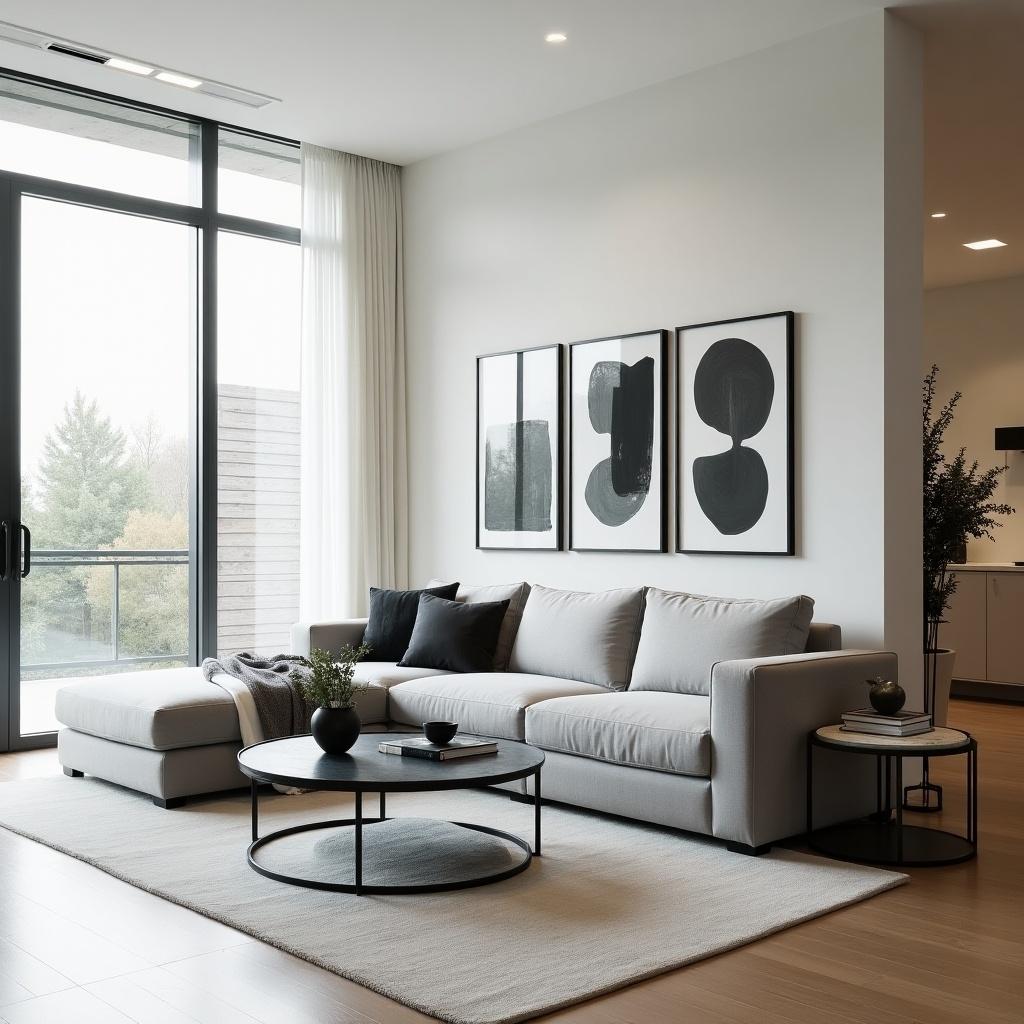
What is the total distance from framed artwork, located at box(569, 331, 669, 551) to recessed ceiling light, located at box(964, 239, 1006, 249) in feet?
11.0

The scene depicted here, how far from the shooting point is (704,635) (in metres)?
4.40

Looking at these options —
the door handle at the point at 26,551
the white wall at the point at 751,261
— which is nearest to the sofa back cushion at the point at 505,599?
the white wall at the point at 751,261

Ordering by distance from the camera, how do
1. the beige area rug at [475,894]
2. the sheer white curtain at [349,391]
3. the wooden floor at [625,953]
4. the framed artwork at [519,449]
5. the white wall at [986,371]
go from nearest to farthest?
the wooden floor at [625,953]
the beige area rug at [475,894]
the framed artwork at [519,449]
the sheer white curtain at [349,391]
the white wall at [986,371]

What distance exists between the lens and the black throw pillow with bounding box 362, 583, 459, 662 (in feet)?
17.8

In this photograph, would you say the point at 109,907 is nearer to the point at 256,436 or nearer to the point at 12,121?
the point at 256,436

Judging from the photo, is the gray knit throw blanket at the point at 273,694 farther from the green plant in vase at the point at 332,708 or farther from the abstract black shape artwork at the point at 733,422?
the abstract black shape artwork at the point at 733,422

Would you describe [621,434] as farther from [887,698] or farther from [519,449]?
[887,698]

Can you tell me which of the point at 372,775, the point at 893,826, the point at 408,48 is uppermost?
the point at 408,48

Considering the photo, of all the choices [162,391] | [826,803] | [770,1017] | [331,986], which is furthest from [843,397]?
[162,391]

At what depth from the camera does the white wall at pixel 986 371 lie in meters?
8.16

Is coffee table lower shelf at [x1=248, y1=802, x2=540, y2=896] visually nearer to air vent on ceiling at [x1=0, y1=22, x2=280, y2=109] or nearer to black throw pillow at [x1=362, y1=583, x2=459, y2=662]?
black throw pillow at [x1=362, y1=583, x2=459, y2=662]

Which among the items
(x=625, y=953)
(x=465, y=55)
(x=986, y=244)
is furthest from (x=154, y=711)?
(x=986, y=244)

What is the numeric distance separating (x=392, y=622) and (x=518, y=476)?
1.02 m

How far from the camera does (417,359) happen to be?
658 cm
